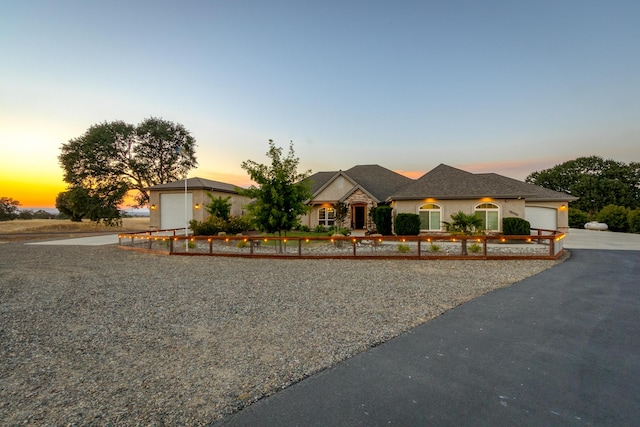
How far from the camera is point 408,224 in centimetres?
1694

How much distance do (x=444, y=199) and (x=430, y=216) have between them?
1.38m

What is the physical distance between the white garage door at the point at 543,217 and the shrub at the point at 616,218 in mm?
10708

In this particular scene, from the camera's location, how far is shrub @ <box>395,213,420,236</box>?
16.9 meters

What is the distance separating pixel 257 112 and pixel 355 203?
983cm

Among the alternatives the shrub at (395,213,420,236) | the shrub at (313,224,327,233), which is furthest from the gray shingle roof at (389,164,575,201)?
the shrub at (313,224,327,233)

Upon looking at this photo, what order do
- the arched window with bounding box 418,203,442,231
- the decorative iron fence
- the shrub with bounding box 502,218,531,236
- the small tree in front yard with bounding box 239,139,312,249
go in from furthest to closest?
the arched window with bounding box 418,203,442,231 < the shrub with bounding box 502,218,531,236 < the small tree in front yard with bounding box 239,139,312,249 < the decorative iron fence

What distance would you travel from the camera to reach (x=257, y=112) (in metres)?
19.9

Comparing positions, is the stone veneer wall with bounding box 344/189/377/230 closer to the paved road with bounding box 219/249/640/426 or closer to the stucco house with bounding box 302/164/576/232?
the stucco house with bounding box 302/164/576/232

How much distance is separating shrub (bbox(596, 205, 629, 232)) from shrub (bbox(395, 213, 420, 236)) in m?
22.9

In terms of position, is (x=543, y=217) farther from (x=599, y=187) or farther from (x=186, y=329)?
(x=599, y=187)

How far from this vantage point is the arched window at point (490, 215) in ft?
56.0

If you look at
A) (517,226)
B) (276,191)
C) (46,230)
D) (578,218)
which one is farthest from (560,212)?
(46,230)

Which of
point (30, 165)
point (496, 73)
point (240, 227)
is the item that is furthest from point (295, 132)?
point (30, 165)

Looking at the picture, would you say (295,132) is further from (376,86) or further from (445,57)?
(445,57)
